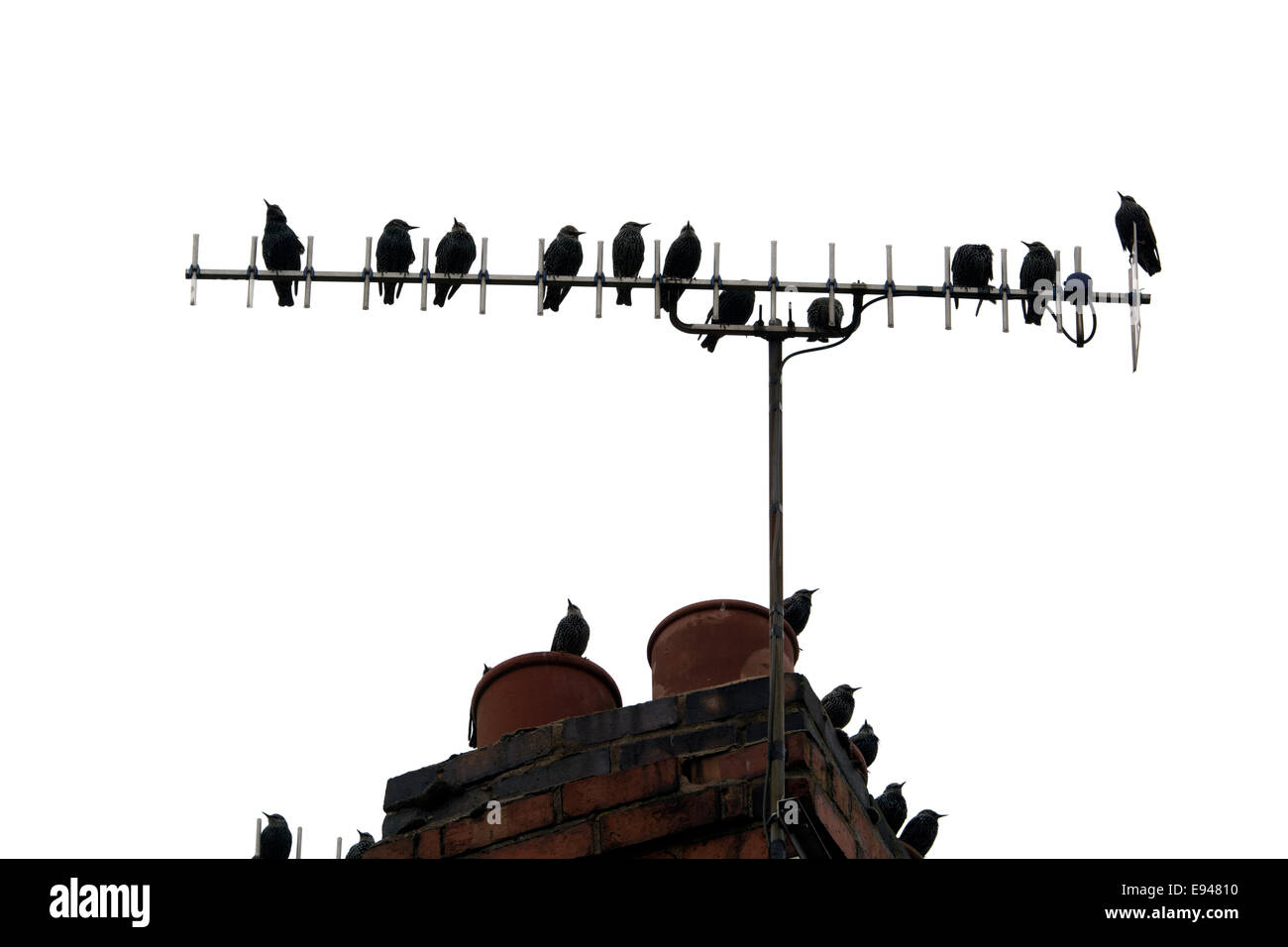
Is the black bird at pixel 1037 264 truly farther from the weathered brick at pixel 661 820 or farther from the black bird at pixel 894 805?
the weathered brick at pixel 661 820

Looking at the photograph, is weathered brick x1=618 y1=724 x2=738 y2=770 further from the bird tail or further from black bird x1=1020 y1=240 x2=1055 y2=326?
black bird x1=1020 y1=240 x2=1055 y2=326

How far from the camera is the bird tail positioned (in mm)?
7744

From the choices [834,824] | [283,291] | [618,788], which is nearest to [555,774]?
[618,788]

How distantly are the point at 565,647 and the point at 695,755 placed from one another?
344 centimetres

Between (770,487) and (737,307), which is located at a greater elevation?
(737,307)

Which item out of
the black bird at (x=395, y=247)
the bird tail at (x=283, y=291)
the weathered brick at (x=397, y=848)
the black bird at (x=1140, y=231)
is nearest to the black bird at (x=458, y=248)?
the black bird at (x=395, y=247)

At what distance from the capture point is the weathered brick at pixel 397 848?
267 inches

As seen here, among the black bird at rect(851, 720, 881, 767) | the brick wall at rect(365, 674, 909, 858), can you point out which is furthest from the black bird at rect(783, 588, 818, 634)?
the brick wall at rect(365, 674, 909, 858)

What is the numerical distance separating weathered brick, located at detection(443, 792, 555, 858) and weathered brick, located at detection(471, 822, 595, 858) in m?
0.04

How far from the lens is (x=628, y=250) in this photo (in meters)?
9.77

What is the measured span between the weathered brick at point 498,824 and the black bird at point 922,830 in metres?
4.21
